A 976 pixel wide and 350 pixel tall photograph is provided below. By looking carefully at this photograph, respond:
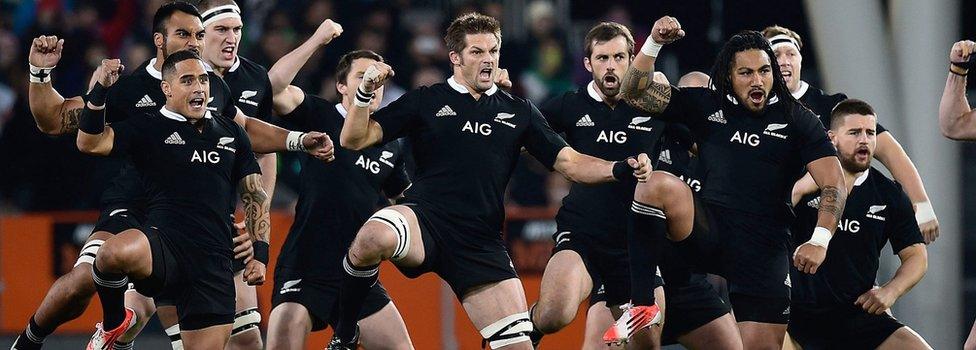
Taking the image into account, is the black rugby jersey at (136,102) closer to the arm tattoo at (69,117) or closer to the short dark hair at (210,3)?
the arm tattoo at (69,117)

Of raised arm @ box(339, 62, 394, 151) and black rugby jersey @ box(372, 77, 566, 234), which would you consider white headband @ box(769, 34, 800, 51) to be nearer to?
black rugby jersey @ box(372, 77, 566, 234)

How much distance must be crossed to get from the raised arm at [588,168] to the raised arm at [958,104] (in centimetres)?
199

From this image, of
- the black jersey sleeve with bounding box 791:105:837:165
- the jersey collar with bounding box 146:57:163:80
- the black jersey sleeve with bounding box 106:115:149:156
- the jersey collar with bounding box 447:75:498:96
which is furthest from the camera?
the jersey collar with bounding box 146:57:163:80

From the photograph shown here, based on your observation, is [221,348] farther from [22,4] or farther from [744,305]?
[22,4]

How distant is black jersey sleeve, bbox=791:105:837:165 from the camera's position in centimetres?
824

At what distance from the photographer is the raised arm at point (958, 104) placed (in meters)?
8.71

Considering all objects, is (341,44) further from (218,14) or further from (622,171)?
(622,171)

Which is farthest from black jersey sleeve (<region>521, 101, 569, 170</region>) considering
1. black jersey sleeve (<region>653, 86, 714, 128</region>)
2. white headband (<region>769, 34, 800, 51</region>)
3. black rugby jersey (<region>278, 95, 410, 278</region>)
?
white headband (<region>769, 34, 800, 51</region>)

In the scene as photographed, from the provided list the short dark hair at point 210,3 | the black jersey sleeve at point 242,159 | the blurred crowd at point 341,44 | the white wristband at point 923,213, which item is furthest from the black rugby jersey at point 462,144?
the blurred crowd at point 341,44

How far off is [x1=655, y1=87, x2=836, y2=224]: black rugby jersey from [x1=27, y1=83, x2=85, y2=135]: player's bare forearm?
3.14 m

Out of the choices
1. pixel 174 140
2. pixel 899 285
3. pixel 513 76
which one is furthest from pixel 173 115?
pixel 513 76

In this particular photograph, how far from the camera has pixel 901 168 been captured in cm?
924

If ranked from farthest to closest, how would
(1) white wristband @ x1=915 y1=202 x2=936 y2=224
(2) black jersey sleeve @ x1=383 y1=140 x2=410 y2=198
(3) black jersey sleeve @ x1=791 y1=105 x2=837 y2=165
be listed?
(2) black jersey sleeve @ x1=383 y1=140 x2=410 y2=198 → (1) white wristband @ x1=915 y1=202 x2=936 y2=224 → (3) black jersey sleeve @ x1=791 y1=105 x2=837 y2=165

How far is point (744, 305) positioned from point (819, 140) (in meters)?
0.92
